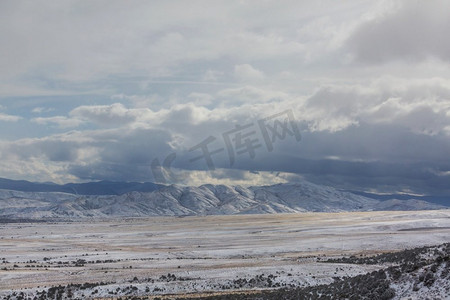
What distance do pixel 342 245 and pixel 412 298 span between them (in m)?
60.1

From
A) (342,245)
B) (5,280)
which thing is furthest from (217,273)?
(342,245)

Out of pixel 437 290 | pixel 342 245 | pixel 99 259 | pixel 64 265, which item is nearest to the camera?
pixel 437 290

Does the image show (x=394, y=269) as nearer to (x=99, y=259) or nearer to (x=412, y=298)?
(x=412, y=298)

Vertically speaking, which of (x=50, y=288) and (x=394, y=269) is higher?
(x=394, y=269)

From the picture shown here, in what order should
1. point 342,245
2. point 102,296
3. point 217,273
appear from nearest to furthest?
1. point 102,296
2. point 217,273
3. point 342,245

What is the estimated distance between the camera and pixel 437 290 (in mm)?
26047

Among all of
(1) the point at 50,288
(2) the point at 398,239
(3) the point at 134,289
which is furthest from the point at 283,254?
(1) the point at 50,288

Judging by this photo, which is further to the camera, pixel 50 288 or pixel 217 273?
pixel 217 273

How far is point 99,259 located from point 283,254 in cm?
3047

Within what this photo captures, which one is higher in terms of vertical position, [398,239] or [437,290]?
[437,290]

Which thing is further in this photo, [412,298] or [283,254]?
[283,254]

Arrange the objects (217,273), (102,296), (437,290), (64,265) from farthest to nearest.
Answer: (64,265) < (217,273) < (102,296) < (437,290)

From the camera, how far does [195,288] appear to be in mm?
46312

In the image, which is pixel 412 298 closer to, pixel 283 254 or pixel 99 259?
pixel 283 254
